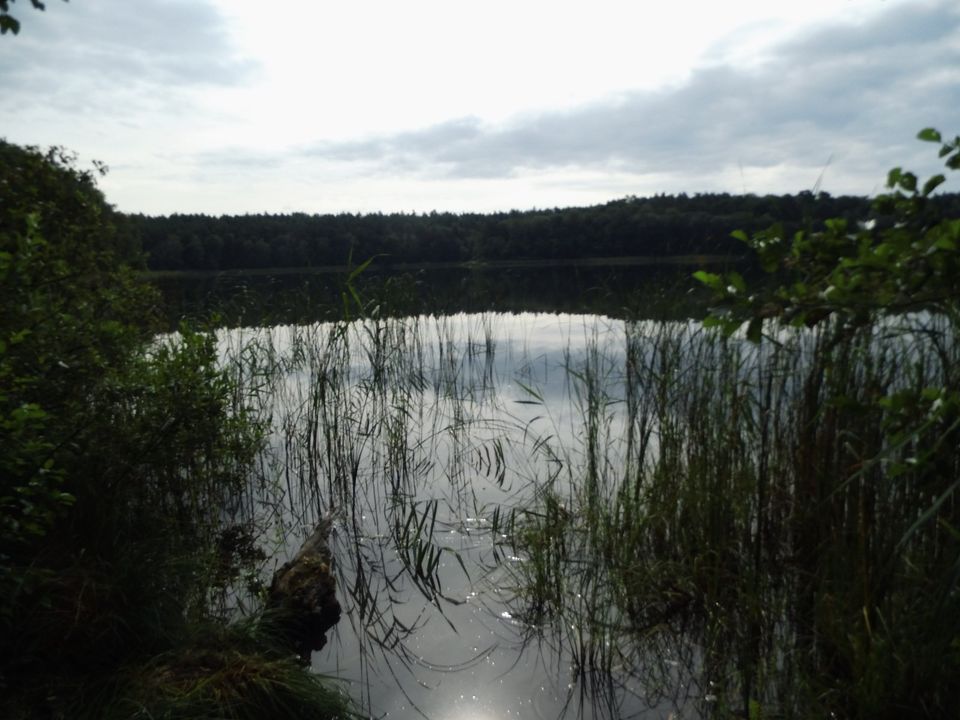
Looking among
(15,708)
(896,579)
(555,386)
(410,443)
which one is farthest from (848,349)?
(555,386)

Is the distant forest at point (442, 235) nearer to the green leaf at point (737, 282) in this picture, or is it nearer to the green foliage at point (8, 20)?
the green leaf at point (737, 282)

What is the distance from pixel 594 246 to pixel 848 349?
12.7 m

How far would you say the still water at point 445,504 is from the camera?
9.46ft

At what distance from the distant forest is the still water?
4.26 feet

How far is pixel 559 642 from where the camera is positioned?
3.15 m

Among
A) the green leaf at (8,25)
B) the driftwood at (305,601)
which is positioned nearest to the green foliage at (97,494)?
the driftwood at (305,601)

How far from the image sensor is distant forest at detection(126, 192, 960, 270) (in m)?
9.20

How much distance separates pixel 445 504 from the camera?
4.81 m

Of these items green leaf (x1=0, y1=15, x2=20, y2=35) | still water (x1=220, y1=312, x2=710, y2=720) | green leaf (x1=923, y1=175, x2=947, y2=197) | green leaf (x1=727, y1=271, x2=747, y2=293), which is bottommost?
still water (x1=220, y1=312, x2=710, y2=720)

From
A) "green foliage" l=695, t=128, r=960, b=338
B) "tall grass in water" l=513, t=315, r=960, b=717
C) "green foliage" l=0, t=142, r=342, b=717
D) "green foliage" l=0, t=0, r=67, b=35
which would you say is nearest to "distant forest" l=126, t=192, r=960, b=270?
"tall grass in water" l=513, t=315, r=960, b=717

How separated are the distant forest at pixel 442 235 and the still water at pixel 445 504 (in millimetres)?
1298

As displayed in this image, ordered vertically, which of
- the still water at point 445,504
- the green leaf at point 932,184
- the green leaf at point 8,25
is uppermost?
the green leaf at point 8,25

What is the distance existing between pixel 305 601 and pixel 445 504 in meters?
1.65

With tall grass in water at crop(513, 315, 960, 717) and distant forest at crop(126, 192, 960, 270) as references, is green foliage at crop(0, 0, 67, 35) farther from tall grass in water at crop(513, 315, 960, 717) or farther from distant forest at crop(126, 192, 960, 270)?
distant forest at crop(126, 192, 960, 270)
